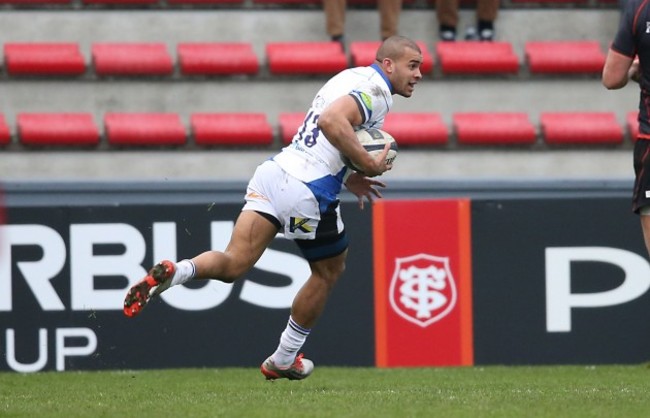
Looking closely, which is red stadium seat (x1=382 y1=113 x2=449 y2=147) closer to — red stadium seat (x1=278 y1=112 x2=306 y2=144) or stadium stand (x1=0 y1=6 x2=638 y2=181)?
stadium stand (x1=0 y1=6 x2=638 y2=181)

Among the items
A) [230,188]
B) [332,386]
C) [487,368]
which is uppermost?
[230,188]

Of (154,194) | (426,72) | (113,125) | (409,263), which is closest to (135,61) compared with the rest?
(113,125)

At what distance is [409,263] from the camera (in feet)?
30.6

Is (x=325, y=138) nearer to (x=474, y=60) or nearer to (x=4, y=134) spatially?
(x=4, y=134)

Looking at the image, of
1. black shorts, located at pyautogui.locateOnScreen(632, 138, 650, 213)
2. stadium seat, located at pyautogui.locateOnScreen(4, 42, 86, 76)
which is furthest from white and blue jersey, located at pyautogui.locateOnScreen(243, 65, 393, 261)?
stadium seat, located at pyautogui.locateOnScreen(4, 42, 86, 76)

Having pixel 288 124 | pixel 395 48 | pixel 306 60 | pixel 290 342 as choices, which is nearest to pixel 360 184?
pixel 395 48

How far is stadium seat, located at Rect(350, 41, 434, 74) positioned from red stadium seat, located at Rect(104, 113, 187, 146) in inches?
72.6

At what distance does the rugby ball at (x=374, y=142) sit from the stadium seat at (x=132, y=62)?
5.98 m

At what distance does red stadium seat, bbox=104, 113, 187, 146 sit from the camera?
12.4 m

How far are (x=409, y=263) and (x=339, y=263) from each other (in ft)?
6.23

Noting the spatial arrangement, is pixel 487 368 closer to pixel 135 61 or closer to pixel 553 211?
pixel 553 211

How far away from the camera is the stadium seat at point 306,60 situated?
12.8 meters

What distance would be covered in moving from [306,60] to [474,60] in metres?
1.68

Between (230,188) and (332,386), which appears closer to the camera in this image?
(332,386)
